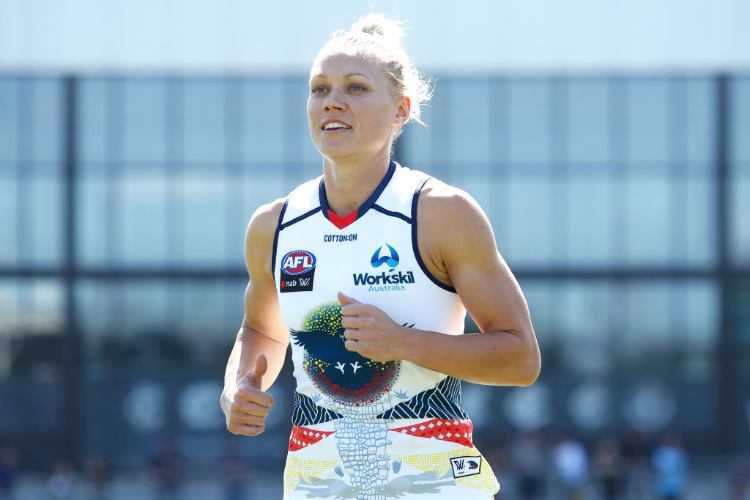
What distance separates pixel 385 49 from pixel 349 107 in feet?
0.70

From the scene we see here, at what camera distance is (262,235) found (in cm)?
290

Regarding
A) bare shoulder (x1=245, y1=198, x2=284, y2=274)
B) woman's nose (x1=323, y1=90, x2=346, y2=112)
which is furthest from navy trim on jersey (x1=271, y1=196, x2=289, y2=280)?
woman's nose (x1=323, y1=90, x2=346, y2=112)

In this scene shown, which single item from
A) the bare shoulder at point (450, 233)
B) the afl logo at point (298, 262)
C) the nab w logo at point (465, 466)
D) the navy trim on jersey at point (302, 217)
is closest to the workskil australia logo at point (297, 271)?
the afl logo at point (298, 262)

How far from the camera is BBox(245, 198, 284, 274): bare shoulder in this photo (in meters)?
2.88

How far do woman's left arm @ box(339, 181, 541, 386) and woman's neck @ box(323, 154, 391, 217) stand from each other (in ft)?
0.66

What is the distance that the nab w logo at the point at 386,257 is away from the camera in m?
2.56

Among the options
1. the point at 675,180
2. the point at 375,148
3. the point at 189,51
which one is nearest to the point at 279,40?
the point at 189,51

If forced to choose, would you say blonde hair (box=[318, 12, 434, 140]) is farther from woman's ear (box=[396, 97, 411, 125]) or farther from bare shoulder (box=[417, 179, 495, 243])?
bare shoulder (box=[417, 179, 495, 243])

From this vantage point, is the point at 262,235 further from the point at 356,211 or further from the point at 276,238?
the point at 356,211

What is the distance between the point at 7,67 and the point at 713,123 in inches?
701

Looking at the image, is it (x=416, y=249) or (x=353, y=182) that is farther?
(x=353, y=182)

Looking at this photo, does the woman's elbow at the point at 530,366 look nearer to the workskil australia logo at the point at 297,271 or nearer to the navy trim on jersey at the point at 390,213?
the navy trim on jersey at the point at 390,213

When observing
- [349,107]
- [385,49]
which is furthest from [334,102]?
[385,49]

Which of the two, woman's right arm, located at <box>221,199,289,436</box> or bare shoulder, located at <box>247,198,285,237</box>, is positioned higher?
bare shoulder, located at <box>247,198,285,237</box>
